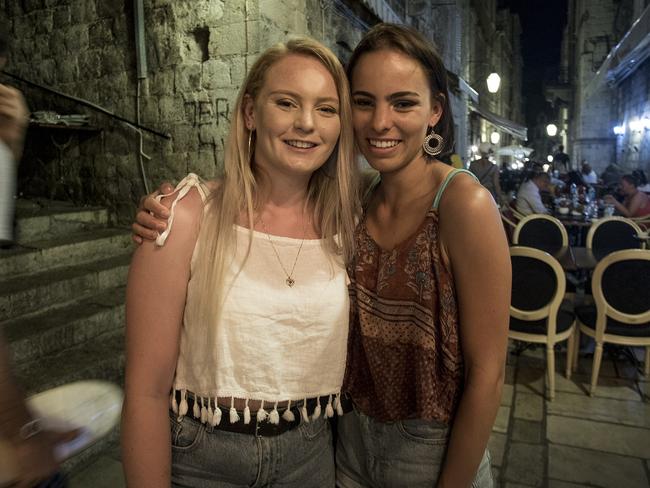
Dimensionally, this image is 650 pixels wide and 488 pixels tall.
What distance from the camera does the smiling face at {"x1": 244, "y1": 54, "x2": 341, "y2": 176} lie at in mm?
Answer: 1380

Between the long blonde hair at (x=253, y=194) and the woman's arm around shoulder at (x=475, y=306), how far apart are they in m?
0.37

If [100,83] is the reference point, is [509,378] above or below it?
below

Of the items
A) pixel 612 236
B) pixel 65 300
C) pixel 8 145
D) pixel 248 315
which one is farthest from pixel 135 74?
pixel 612 236

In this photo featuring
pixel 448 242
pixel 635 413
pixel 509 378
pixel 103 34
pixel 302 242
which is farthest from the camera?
pixel 103 34

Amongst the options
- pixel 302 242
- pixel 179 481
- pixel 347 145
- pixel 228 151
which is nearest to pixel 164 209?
pixel 228 151

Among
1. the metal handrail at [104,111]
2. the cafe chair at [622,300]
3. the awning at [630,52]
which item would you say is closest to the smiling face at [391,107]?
the cafe chair at [622,300]

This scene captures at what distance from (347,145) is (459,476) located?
1042 mm

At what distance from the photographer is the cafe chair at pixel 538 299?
3.68 meters

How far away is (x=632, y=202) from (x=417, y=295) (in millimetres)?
7611

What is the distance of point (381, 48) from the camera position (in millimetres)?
1362

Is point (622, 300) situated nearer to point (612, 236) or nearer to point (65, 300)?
point (612, 236)

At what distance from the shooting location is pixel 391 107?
139 centimetres

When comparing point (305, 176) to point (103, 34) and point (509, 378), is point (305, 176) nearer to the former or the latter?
point (509, 378)

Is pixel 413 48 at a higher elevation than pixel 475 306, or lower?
higher
